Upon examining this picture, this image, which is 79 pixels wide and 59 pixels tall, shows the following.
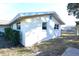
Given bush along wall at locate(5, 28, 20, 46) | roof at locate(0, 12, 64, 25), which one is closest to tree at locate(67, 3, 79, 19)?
roof at locate(0, 12, 64, 25)

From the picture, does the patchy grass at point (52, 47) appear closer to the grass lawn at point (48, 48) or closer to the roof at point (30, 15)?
the grass lawn at point (48, 48)

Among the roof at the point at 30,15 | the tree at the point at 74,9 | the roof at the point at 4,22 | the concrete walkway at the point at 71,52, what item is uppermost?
the tree at the point at 74,9

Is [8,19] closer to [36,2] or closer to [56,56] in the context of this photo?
[36,2]

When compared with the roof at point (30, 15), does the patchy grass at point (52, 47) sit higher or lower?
lower

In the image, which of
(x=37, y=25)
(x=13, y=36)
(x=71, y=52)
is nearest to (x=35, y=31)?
(x=37, y=25)

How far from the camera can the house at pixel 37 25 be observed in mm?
2779

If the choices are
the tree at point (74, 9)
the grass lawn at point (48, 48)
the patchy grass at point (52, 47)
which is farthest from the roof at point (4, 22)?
the tree at point (74, 9)

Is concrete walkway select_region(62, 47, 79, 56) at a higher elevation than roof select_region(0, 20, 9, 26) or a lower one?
lower

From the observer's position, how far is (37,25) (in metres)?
2.82

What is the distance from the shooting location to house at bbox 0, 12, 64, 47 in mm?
2779

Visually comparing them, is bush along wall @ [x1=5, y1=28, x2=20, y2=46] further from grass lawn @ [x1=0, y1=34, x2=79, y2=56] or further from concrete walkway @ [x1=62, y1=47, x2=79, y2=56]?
concrete walkway @ [x1=62, y1=47, x2=79, y2=56]

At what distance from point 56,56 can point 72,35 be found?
0.36m

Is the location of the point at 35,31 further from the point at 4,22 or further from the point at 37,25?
the point at 4,22

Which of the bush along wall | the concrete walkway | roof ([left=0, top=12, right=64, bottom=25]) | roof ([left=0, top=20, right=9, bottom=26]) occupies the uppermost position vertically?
roof ([left=0, top=12, right=64, bottom=25])
